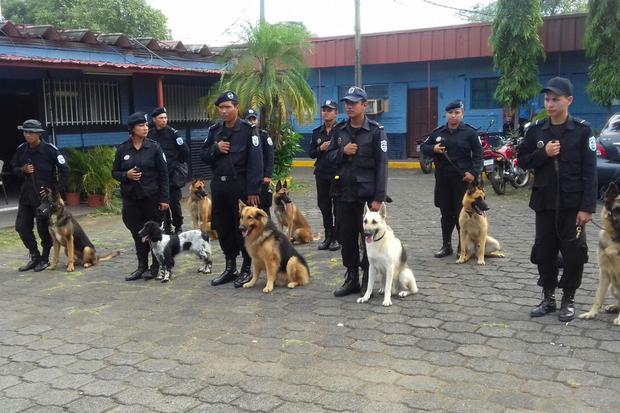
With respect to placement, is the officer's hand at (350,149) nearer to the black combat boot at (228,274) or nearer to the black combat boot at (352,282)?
the black combat boot at (352,282)

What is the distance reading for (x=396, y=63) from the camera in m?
19.2

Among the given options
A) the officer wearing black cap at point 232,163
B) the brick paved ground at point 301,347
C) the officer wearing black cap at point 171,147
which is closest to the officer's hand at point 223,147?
the officer wearing black cap at point 232,163

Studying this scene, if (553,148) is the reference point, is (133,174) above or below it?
below

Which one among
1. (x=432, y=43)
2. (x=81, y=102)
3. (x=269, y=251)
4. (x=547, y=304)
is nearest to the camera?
(x=547, y=304)

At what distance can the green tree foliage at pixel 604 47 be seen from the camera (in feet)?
45.9

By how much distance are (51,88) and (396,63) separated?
10.9 metres

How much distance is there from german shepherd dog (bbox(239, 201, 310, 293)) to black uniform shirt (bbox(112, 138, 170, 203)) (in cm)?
124

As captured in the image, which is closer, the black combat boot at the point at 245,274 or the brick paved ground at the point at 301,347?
the brick paved ground at the point at 301,347

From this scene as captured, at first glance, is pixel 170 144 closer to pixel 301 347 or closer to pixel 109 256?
pixel 109 256

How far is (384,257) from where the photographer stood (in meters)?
5.46

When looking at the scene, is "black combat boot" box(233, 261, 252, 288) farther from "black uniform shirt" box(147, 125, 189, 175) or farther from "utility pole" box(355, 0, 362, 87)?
"utility pole" box(355, 0, 362, 87)

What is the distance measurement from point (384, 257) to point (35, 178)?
4.52 metres

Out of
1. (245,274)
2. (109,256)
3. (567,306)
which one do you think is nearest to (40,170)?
(109,256)

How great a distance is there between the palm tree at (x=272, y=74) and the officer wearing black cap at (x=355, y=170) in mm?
8117
